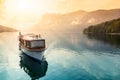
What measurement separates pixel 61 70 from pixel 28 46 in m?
12.5

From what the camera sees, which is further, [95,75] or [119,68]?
[119,68]

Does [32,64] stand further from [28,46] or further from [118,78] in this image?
[118,78]

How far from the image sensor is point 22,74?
37.7 metres

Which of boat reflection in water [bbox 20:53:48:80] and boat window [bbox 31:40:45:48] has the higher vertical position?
boat window [bbox 31:40:45:48]

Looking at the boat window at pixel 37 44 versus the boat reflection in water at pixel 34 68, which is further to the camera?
the boat window at pixel 37 44

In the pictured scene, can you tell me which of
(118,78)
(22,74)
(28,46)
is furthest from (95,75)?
(28,46)

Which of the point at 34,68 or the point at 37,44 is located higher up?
the point at 37,44

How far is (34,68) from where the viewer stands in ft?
139

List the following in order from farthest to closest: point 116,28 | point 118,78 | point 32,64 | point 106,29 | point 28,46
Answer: point 106,29
point 116,28
point 28,46
point 32,64
point 118,78

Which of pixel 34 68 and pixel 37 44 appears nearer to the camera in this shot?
pixel 34 68

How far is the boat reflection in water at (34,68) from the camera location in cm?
3778

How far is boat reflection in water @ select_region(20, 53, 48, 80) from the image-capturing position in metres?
37.8

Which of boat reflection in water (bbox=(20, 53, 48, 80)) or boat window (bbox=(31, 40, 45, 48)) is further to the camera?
boat window (bbox=(31, 40, 45, 48))

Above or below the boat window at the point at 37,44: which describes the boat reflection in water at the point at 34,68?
below
